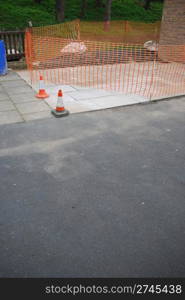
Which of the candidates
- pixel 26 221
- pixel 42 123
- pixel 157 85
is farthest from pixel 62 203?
pixel 157 85

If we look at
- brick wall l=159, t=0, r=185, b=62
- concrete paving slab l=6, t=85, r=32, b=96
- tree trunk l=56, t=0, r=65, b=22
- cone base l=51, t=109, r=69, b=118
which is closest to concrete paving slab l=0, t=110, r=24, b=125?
cone base l=51, t=109, r=69, b=118

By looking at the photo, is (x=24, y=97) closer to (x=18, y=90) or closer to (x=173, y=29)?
(x=18, y=90)

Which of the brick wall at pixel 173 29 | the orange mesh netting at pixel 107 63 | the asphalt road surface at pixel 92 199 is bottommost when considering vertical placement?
the asphalt road surface at pixel 92 199

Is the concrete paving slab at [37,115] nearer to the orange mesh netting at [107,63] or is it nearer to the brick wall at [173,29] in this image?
the orange mesh netting at [107,63]

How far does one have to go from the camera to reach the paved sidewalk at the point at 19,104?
7.17 meters

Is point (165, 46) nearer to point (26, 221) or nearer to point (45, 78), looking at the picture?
point (45, 78)

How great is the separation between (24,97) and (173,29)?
9.38m

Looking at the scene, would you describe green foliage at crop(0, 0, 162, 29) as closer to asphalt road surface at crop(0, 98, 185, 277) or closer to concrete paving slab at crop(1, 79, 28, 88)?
concrete paving slab at crop(1, 79, 28, 88)

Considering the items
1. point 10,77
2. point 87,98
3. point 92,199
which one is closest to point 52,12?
point 10,77

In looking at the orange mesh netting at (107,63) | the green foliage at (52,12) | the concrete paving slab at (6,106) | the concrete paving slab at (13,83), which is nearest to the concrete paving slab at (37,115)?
the concrete paving slab at (6,106)

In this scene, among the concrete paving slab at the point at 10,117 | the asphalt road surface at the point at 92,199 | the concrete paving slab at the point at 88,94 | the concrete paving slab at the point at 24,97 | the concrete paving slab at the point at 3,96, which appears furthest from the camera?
the concrete paving slab at the point at 88,94

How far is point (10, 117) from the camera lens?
7133 millimetres

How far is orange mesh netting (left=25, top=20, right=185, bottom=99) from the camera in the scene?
33.2ft

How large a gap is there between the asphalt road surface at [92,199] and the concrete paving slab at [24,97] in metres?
1.80
